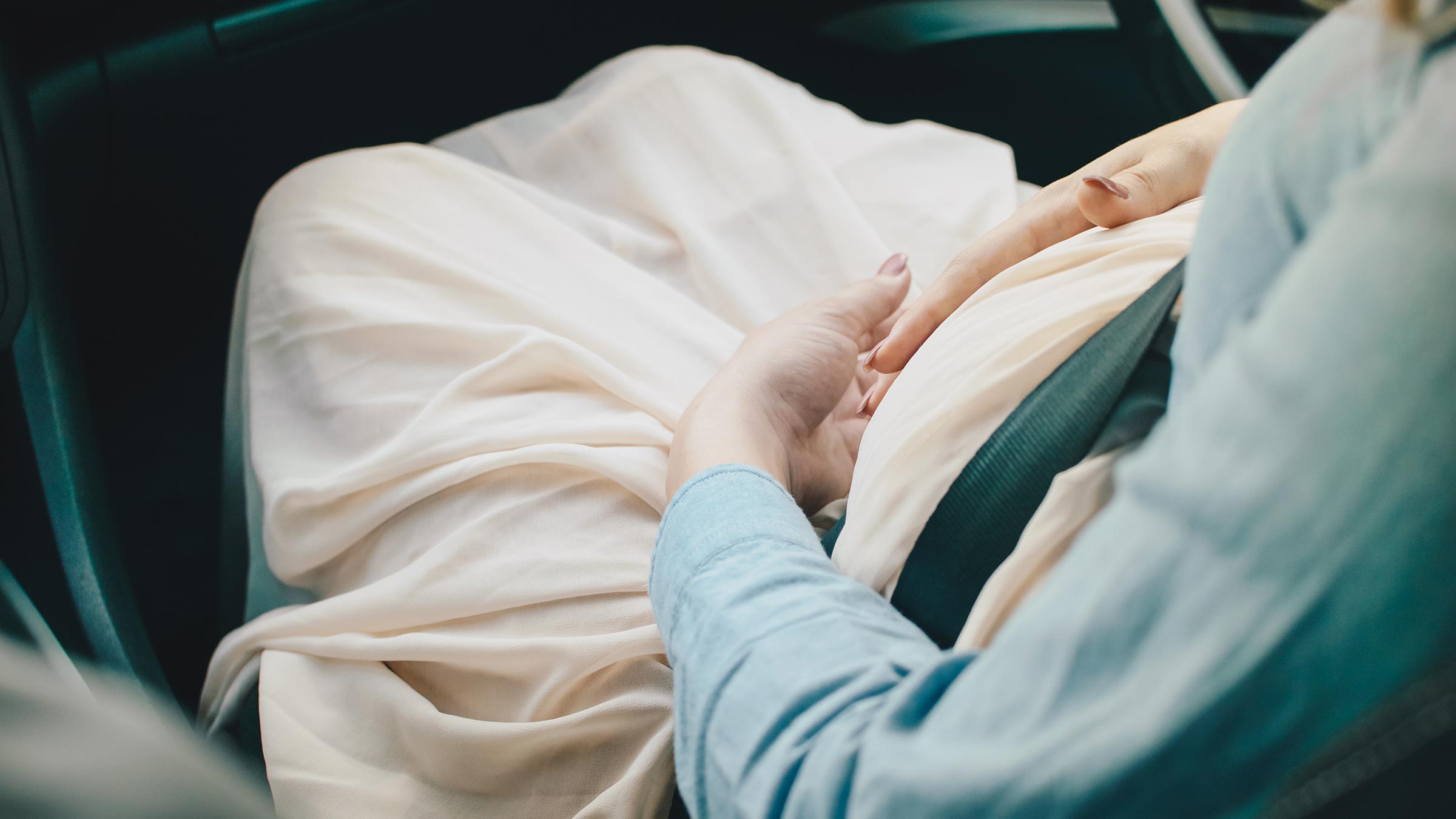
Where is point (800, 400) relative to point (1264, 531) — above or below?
below

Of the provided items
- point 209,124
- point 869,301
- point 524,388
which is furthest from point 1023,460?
point 209,124

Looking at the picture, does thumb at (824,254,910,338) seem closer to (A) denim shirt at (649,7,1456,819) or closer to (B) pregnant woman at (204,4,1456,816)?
(B) pregnant woman at (204,4,1456,816)

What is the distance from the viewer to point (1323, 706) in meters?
0.23

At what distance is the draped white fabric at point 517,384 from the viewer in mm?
494

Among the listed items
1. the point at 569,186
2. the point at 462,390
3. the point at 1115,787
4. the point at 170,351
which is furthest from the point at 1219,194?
the point at 170,351

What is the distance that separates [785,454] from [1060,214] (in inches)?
9.0

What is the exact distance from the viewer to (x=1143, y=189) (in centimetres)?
49

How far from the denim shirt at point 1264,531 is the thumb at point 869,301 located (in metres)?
0.32

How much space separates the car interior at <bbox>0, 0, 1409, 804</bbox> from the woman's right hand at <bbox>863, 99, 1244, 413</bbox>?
593 mm

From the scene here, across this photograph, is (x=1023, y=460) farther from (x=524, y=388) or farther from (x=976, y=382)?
(x=524, y=388)

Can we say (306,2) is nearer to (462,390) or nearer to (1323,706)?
(462,390)

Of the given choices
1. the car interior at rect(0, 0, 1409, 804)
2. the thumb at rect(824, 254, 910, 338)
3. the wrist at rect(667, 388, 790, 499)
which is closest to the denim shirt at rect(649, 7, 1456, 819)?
the wrist at rect(667, 388, 790, 499)

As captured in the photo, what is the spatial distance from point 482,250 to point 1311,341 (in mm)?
627

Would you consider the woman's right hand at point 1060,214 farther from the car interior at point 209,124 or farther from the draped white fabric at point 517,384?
the car interior at point 209,124
